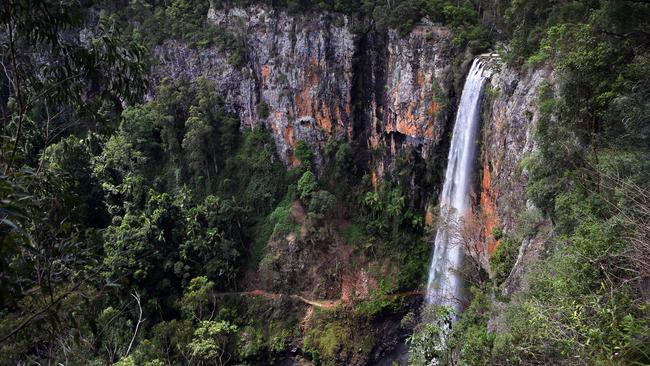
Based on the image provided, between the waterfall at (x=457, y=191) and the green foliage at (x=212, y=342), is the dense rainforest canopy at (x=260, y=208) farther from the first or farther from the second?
the waterfall at (x=457, y=191)

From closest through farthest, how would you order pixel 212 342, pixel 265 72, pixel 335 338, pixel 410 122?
pixel 212 342 → pixel 335 338 → pixel 410 122 → pixel 265 72

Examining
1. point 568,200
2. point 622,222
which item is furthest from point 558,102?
point 622,222

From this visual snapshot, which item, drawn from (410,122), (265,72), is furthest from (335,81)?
(410,122)

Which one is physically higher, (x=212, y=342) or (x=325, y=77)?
(x=325, y=77)

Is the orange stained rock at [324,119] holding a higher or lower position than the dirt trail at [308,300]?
higher

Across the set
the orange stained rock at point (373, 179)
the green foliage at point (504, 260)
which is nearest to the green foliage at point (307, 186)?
the orange stained rock at point (373, 179)

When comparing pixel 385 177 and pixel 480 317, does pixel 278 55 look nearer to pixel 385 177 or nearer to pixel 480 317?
pixel 385 177

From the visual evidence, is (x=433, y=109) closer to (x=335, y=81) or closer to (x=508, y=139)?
(x=335, y=81)
